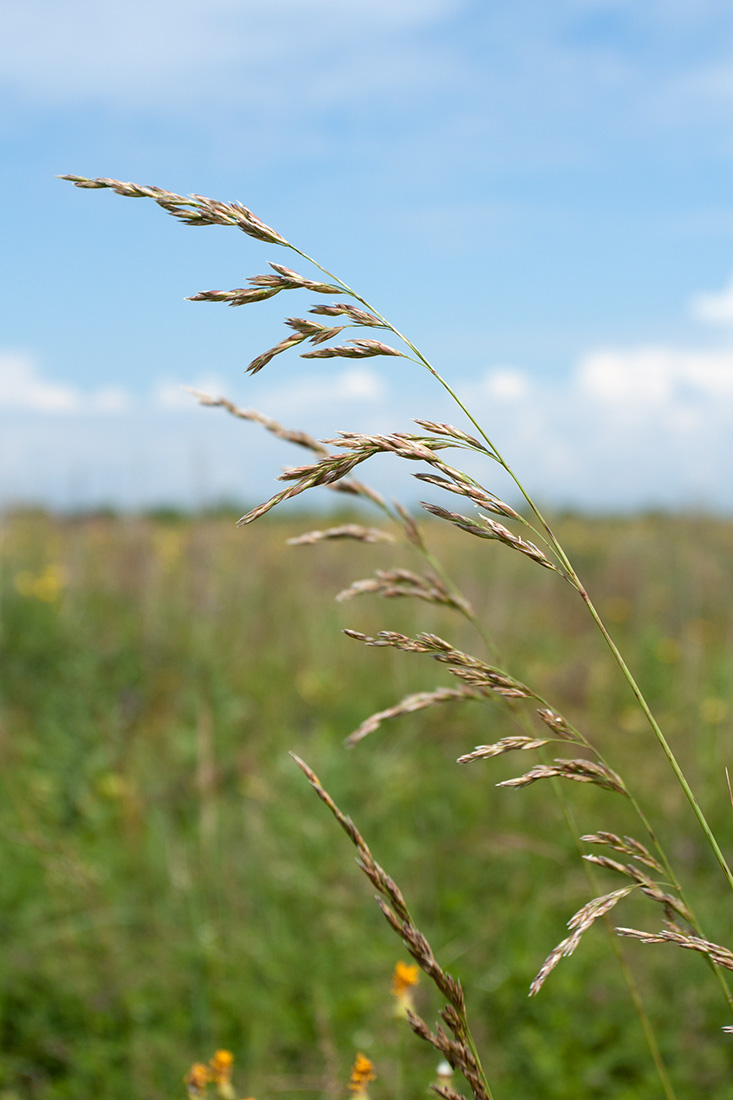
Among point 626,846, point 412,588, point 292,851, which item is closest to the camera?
point 626,846

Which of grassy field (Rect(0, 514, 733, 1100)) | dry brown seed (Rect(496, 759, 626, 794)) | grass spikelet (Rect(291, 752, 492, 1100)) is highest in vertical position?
dry brown seed (Rect(496, 759, 626, 794))

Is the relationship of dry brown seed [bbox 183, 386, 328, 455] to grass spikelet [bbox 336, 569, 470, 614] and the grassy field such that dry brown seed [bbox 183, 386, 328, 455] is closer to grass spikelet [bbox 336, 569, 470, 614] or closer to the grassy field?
grass spikelet [bbox 336, 569, 470, 614]

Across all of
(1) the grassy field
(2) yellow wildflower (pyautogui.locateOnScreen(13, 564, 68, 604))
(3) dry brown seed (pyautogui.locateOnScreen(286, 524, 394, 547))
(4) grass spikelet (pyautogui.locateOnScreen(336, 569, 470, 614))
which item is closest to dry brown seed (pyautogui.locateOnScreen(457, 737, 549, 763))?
(4) grass spikelet (pyautogui.locateOnScreen(336, 569, 470, 614))

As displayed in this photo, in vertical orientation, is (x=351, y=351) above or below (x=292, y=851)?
above

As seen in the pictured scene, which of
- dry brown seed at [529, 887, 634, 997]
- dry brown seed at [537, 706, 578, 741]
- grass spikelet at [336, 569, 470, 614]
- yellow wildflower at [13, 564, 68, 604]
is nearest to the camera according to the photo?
dry brown seed at [529, 887, 634, 997]

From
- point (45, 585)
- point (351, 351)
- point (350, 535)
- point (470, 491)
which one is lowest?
point (45, 585)

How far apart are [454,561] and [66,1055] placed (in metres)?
9.21

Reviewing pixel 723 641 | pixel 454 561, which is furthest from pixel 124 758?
pixel 454 561

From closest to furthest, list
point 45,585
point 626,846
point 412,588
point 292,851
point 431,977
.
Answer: point 431,977 → point 626,846 → point 412,588 → point 292,851 → point 45,585

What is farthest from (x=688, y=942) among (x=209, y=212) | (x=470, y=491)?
(x=209, y=212)

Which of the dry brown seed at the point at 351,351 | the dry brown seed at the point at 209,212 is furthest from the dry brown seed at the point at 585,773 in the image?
the dry brown seed at the point at 209,212

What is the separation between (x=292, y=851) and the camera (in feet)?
11.0

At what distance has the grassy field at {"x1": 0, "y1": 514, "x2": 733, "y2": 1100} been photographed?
255cm

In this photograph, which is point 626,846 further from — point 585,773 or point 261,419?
point 261,419
